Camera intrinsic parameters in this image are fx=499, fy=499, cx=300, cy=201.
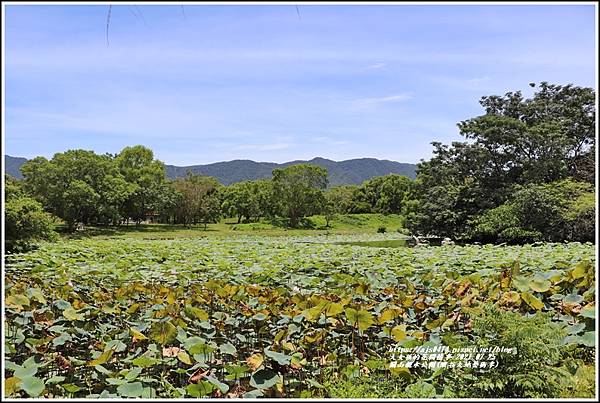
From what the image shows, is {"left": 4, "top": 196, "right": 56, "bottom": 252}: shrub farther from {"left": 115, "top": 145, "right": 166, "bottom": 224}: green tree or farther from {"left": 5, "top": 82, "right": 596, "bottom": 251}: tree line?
{"left": 115, "top": 145, "right": 166, "bottom": 224}: green tree

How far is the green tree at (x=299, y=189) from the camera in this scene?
1309 inches

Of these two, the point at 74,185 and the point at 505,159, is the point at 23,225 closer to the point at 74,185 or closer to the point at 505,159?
the point at 74,185

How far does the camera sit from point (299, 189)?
33188mm

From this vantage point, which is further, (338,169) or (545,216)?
(338,169)

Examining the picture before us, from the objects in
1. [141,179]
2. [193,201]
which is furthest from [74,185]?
[193,201]

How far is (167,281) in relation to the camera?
405cm

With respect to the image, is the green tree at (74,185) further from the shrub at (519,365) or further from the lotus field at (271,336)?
the shrub at (519,365)

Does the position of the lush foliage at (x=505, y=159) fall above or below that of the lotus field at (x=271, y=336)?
above

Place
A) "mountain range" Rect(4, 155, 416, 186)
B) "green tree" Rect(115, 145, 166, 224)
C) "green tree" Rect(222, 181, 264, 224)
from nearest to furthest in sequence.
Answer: "green tree" Rect(115, 145, 166, 224) < "green tree" Rect(222, 181, 264, 224) < "mountain range" Rect(4, 155, 416, 186)

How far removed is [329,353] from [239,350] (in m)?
0.49

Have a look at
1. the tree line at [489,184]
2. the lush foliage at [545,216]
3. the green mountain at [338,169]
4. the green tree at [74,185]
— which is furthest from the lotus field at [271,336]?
the green mountain at [338,169]

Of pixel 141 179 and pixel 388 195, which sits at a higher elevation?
pixel 141 179

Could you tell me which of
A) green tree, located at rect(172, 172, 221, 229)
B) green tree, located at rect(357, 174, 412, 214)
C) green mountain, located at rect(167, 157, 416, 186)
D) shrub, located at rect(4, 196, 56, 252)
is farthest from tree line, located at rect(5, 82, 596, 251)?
green mountain, located at rect(167, 157, 416, 186)

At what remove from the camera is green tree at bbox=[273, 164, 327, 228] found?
3325 cm
